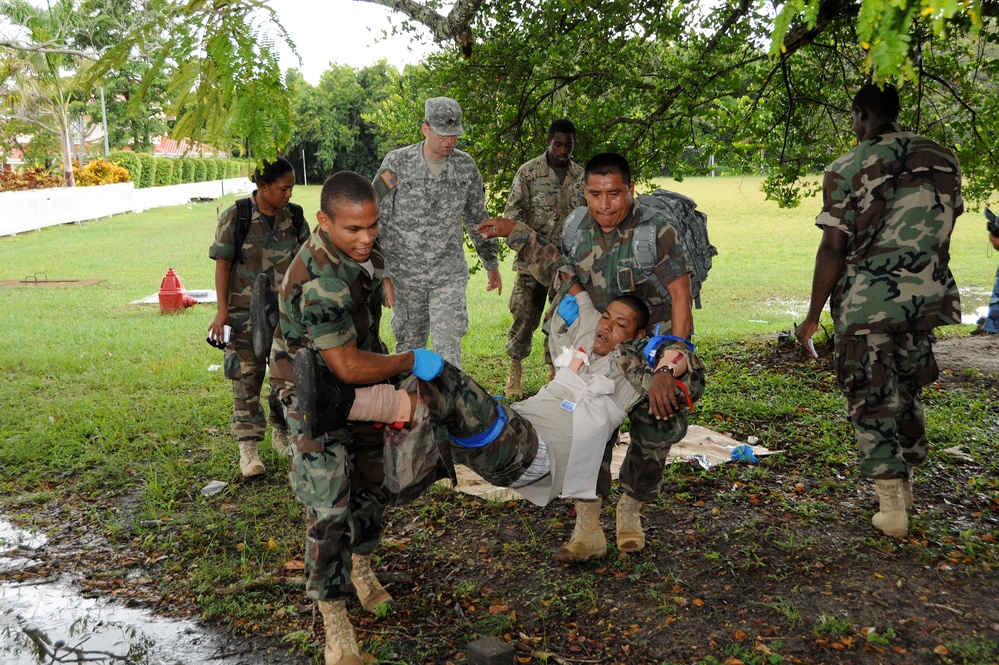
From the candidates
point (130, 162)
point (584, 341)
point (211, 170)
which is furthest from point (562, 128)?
point (211, 170)

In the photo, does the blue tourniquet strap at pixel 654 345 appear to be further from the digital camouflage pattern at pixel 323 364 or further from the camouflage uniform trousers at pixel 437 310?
the camouflage uniform trousers at pixel 437 310

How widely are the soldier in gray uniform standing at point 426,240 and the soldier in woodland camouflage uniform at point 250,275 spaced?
0.61 m

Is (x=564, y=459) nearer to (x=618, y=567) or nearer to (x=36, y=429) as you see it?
(x=618, y=567)

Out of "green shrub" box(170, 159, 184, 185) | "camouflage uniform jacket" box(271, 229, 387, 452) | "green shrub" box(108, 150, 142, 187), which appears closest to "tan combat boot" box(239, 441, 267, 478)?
"camouflage uniform jacket" box(271, 229, 387, 452)

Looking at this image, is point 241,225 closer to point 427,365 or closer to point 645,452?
point 427,365

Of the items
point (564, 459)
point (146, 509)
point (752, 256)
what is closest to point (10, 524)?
point (146, 509)

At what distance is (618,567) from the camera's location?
4.05m

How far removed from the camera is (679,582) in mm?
3881

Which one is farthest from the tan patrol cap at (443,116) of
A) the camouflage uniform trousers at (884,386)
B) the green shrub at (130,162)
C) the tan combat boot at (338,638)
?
the green shrub at (130,162)

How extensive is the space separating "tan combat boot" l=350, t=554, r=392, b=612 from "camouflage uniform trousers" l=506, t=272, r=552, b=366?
3415mm

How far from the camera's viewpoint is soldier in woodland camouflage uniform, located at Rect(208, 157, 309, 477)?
508 centimetres

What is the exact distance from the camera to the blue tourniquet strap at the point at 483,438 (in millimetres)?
3422

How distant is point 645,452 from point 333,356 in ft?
5.51

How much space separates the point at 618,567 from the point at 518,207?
11.4ft
